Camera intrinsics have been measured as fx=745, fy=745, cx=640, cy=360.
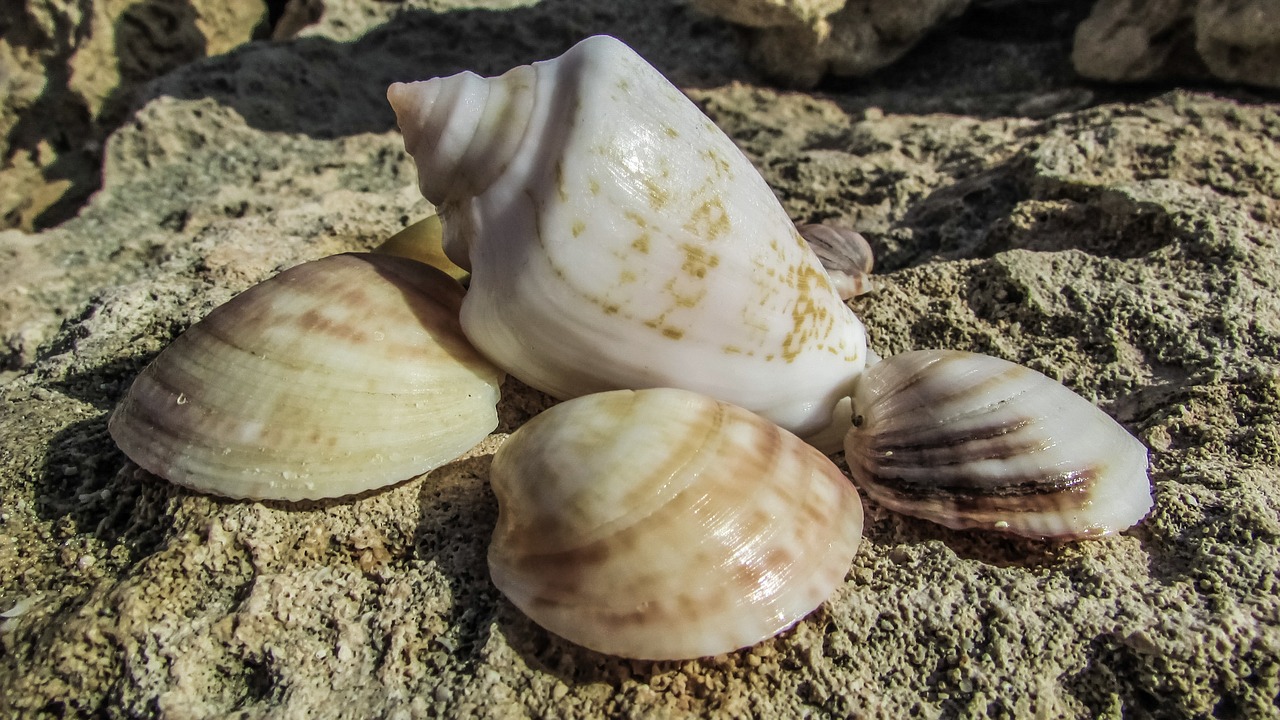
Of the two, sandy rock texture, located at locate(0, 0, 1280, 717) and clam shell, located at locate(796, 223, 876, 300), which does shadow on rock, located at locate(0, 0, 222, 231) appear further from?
clam shell, located at locate(796, 223, 876, 300)

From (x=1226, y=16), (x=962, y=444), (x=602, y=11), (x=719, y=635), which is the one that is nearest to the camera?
(x=719, y=635)

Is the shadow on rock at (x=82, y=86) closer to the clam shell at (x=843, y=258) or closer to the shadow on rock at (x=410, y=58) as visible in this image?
the shadow on rock at (x=410, y=58)

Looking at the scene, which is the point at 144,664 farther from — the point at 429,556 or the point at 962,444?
the point at 962,444

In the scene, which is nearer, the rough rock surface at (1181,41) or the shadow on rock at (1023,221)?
the shadow on rock at (1023,221)

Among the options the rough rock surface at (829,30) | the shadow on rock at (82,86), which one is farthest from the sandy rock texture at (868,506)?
the shadow on rock at (82,86)

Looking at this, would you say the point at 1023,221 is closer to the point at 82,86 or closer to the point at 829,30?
the point at 829,30

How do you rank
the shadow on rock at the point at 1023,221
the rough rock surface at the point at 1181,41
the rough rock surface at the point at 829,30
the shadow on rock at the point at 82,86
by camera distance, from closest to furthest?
the shadow on rock at the point at 1023,221 → the rough rock surface at the point at 1181,41 → the rough rock surface at the point at 829,30 → the shadow on rock at the point at 82,86

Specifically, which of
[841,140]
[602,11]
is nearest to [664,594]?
[841,140]
